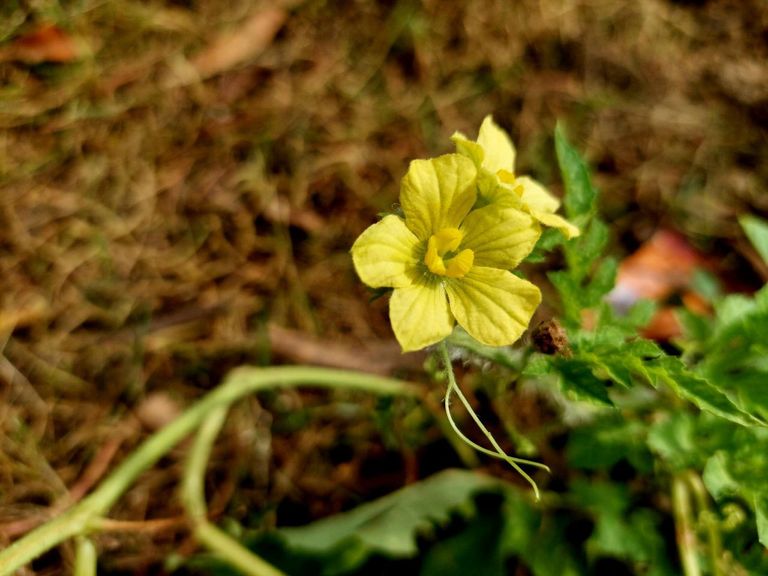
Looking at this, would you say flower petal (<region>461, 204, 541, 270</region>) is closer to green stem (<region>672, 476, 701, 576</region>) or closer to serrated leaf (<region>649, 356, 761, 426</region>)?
serrated leaf (<region>649, 356, 761, 426</region>)

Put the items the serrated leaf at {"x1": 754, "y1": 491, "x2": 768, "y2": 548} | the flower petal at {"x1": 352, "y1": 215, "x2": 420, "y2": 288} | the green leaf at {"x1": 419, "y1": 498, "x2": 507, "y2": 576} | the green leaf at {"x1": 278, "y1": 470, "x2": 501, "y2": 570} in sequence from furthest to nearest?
the green leaf at {"x1": 419, "y1": 498, "x2": 507, "y2": 576}
the green leaf at {"x1": 278, "y1": 470, "x2": 501, "y2": 570}
the serrated leaf at {"x1": 754, "y1": 491, "x2": 768, "y2": 548}
the flower petal at {"x1": 352, "y1": 215, "x2": 420, "y2": 288}

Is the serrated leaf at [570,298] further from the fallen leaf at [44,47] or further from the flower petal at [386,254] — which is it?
the fallen leaf at [44,47]

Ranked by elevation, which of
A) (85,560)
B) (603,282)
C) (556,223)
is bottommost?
(85,560)

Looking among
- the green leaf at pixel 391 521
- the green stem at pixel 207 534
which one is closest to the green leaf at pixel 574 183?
the green leaf at pixel 391 521

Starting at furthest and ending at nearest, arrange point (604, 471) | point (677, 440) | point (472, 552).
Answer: point (604, 471) < point (472, 552) < point (677, 440)

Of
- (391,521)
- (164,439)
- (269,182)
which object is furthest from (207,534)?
(269,182)

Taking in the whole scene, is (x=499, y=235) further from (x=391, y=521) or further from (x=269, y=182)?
(x=269, y=182)

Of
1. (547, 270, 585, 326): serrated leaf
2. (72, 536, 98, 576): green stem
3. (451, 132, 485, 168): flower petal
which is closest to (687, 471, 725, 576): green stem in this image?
(547, 270, 585, 326): serrated leaf

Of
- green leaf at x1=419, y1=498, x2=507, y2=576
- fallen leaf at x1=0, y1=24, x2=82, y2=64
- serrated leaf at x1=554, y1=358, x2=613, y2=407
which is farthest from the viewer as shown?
fallen leaf at x1=0, y1=24, x2=82, y2=64
